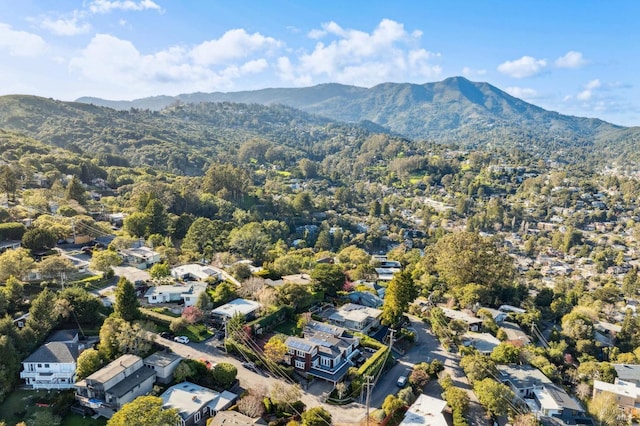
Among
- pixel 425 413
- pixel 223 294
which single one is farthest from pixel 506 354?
pixel 223 294

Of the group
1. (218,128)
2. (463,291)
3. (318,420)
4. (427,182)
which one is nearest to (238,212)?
(463,291)

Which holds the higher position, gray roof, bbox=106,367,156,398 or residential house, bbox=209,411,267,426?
gray roof, bbox=106,367,156,398

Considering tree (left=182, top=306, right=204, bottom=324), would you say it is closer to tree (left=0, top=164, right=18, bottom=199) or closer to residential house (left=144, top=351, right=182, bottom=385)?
residential house (left=144, top=351, right=182, bottom=385)

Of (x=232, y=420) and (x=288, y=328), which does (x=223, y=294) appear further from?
(x=232, y=420)

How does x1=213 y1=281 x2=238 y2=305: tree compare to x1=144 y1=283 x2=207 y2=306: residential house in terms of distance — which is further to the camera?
x1=213 y1=281 x2=238 y2=305: tree

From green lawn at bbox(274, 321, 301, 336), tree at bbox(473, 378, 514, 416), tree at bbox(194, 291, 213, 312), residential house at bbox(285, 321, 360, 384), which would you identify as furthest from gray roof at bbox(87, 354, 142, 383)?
tree at bbox(473, 378, 514, 416)

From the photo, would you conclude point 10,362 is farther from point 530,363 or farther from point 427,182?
point 427,182
